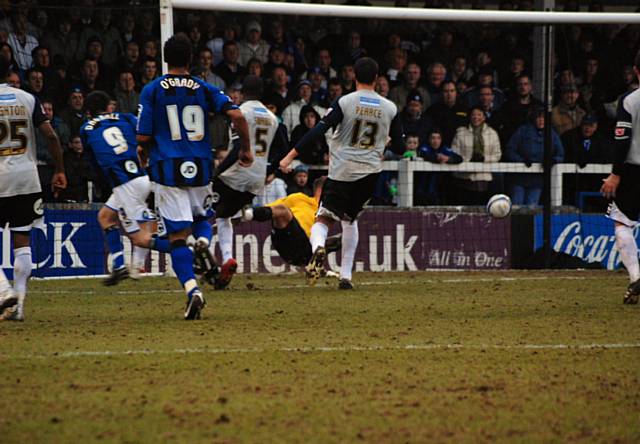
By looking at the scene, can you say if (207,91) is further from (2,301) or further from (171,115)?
(2,301)

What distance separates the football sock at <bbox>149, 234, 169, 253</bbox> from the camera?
11.8 m

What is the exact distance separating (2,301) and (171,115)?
75.6 inches

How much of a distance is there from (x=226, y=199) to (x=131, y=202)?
107cm

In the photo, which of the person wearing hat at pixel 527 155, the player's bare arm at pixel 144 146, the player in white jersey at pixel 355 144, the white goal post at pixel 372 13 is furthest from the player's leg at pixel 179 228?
the person wearing hat at pixel 527 155

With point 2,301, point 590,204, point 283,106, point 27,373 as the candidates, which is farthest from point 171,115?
point 590,204

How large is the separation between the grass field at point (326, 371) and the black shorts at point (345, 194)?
145cm

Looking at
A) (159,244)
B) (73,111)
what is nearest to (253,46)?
(73,111)

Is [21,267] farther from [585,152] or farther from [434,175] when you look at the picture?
[585,152]

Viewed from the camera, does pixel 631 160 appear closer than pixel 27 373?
No

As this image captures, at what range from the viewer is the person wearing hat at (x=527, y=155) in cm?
1639

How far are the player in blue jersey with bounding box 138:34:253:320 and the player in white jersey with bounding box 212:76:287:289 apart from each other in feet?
11.8

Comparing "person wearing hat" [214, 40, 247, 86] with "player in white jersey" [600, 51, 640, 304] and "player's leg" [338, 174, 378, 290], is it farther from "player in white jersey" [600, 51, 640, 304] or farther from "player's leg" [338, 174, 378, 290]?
"player in white jersey" [600, 51, 640, 304]

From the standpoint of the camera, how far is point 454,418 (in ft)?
16.5

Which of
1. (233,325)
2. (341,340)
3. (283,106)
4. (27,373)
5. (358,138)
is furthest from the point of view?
(283,106)
